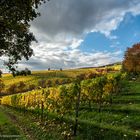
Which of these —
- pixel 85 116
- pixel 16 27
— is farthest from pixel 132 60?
pixel 16 27

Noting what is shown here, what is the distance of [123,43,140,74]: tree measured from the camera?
135825 millimetres

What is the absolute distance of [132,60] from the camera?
13800 centimetres

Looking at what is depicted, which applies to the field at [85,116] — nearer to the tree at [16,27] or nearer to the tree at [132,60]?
the tree at [16,27]

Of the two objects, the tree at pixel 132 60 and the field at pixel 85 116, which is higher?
the tree at pixel 132 60

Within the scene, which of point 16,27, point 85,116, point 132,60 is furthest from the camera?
point 132,60

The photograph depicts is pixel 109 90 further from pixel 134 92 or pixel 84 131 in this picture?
pixel 84 131

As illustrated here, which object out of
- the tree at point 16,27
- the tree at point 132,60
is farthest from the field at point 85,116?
the tree at point 132,60

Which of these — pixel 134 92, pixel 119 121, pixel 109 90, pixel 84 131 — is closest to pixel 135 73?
pixel 134 92

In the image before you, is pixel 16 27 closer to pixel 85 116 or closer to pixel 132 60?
pixel 85 116

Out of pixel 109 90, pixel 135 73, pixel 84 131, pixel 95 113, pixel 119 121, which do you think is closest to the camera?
pixel 84 131

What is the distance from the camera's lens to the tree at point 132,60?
13582 centimetres

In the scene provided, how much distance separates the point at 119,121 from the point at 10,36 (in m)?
25.1

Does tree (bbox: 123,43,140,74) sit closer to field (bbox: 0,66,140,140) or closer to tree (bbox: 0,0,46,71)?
field (bbox: 0,66,140,140)

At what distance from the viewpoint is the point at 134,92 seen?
8275 cm
